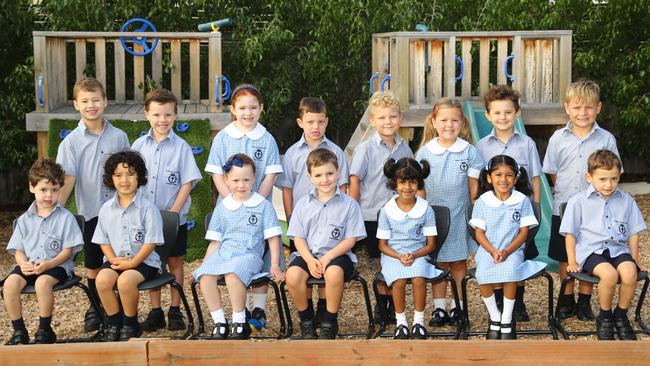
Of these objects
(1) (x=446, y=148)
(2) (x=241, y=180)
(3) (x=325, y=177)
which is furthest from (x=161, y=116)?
(1) (x=446, y=148)

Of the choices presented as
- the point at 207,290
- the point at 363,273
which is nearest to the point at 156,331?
the point at 207,290

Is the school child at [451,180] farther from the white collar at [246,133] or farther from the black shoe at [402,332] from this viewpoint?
the white collar at [246,133]

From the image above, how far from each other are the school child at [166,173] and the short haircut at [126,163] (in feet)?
1.06

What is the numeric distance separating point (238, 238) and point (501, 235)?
55.8 inches

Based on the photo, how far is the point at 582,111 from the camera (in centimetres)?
590

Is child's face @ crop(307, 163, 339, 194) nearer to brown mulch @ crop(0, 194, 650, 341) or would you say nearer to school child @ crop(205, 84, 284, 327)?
school child @ crop(205, 84, 284, 327)

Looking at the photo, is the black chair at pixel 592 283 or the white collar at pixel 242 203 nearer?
the black chair at pixel 592 283

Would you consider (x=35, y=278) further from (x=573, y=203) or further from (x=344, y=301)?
(x=573, y=203)

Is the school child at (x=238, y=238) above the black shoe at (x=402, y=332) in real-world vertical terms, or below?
above

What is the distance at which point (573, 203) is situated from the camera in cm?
558

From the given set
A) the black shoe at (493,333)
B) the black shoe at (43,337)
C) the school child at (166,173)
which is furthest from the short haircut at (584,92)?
the black shoe at (43,337)

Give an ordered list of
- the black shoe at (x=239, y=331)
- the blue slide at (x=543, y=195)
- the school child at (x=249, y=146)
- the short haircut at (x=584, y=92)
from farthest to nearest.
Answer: the blue slide at (x=543, y=195), the school child at (x=249, y=146), the short haircut at (x=584, y=92), the black shoe at (x=239, y=331)

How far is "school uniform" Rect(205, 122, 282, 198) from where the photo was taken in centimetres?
599

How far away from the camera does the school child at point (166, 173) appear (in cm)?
594
